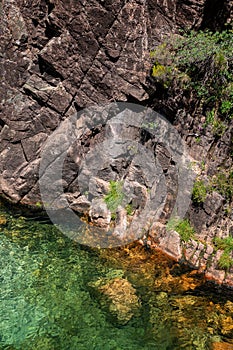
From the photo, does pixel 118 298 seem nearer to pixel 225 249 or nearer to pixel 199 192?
pixel 225 249

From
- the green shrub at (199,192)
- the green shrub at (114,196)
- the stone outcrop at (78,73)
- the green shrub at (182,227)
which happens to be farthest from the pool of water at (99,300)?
the green shrub at (199,192)

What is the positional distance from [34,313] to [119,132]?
5.98 metres

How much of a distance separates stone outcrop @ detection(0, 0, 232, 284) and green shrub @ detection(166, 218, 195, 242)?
0.19 metres

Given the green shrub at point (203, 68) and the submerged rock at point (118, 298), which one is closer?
the submerged rock at point (118, 298)

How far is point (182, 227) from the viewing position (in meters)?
9.52

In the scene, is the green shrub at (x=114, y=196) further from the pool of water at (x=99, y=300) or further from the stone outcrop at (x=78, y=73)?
the pool of water at (x=99, y=300)

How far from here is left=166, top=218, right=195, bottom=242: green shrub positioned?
938 cm

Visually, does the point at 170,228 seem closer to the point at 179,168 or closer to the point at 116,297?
the point at 179,168

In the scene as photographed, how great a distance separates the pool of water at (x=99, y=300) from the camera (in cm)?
648

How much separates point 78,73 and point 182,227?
217 inches

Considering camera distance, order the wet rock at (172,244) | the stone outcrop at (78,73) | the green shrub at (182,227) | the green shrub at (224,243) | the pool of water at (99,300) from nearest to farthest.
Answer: the pool of water at (99,300) < the green shrub at (224,243) < the wet rock at (172,244) < the green shrub at (182,227) < the stone outcrop at (78,73)

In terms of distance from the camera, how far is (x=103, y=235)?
392 inches

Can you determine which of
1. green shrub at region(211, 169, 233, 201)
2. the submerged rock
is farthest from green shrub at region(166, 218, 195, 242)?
the submerged rock

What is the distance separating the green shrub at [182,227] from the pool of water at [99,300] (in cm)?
85
